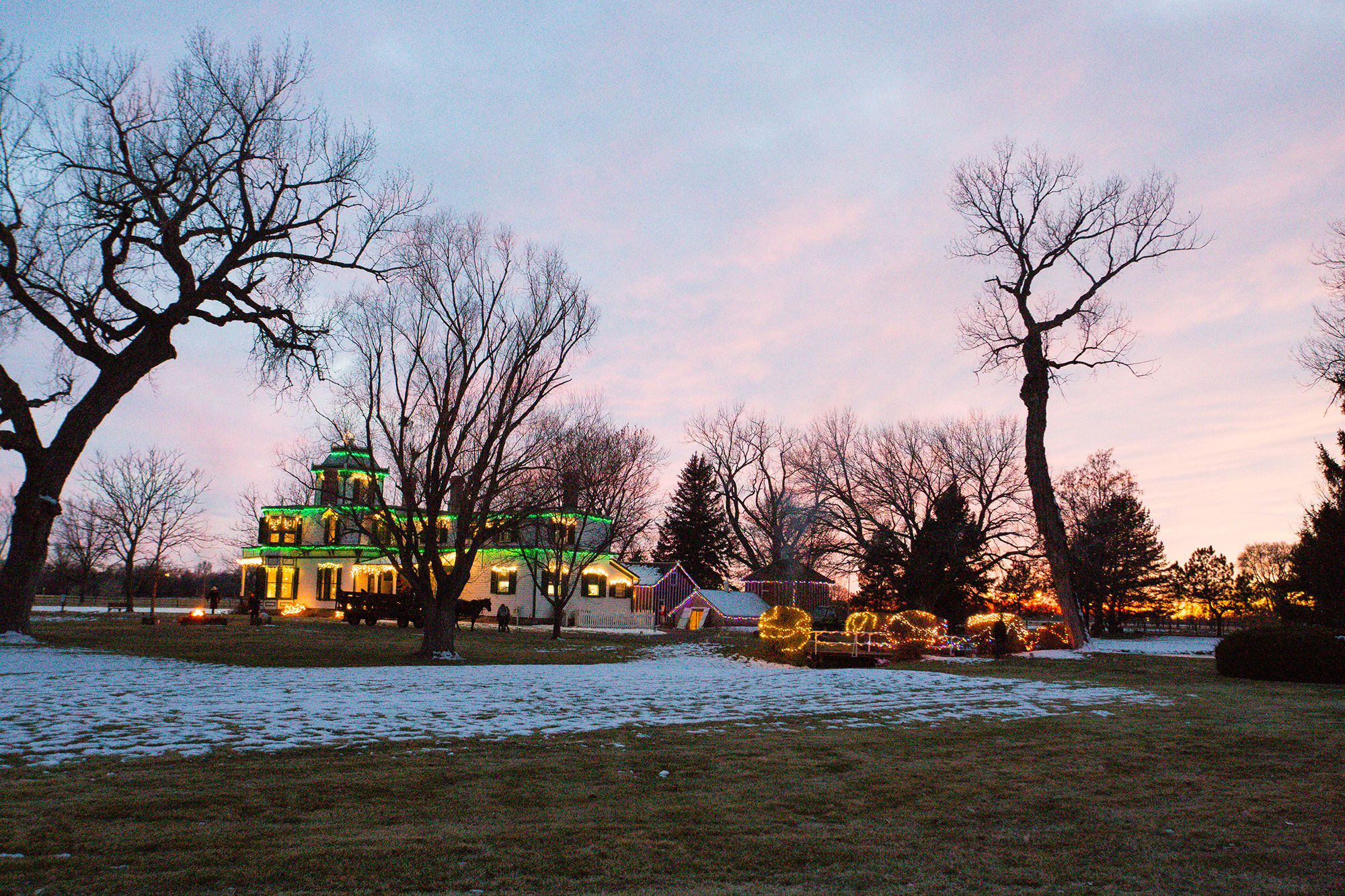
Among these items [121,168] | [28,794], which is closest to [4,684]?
[28,794]

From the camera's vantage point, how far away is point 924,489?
1987 inches

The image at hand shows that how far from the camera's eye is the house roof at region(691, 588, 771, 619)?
5744 cm

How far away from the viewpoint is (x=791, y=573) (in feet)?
215

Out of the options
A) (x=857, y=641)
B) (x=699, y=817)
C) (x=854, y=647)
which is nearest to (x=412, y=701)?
(x=699, y=817)

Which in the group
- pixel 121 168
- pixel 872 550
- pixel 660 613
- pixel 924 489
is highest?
pixel 121 168

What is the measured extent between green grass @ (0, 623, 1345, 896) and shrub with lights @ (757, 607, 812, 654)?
13.9 m

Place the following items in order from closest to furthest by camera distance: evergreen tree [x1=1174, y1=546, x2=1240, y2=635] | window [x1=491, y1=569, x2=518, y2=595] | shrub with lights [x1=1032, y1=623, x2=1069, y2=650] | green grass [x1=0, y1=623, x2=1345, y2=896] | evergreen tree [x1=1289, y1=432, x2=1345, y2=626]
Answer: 1. green grass [x1=0, y1=623, x2=1345, y2=896]
2. shrub with lights [x1=1032, y1=623, x2=1069, y2=650]
3. evergreen tree [x1=1289, y1=432, x2=1345, y2=626]
4. window [x1=491, y1=569, x2=518, y2=595]
5. evergreen tree [x1=1174, y1=546, x2=1240, y2=635]

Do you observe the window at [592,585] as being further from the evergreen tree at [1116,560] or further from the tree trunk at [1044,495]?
the tree trunk at [1044,495]

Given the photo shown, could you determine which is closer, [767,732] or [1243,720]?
[767,732]

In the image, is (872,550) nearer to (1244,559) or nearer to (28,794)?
(28,794)

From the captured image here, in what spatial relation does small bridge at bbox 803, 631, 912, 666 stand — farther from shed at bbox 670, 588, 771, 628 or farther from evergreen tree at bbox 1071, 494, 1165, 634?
shed at bbox 670, 588, 771, 628

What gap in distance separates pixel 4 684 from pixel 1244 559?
11384cm

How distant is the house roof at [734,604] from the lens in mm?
57438

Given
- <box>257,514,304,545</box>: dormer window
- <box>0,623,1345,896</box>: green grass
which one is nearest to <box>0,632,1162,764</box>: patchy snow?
<box>0,623,1345,896</box>: green grass
